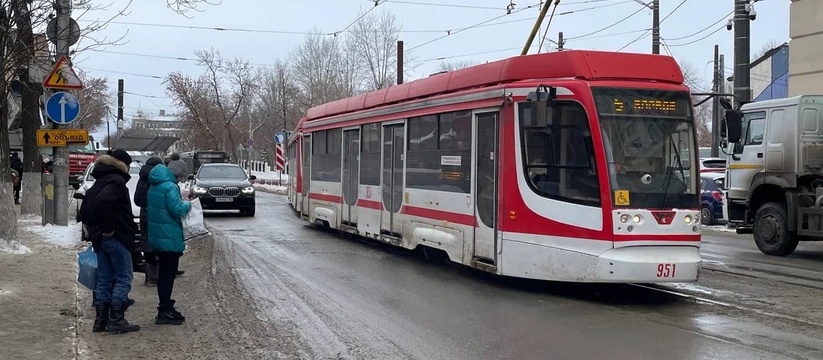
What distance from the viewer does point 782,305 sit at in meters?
9.63

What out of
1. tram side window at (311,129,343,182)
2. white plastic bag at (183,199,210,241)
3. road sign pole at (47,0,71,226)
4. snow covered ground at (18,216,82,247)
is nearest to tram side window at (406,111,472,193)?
tram side window at (311,129,343,182)

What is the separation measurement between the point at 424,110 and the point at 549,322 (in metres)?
5.13

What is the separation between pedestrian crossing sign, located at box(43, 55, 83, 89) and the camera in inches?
551

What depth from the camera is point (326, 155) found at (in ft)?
58.6

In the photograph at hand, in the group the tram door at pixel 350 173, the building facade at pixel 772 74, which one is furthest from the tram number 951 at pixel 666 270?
the building facade at pixel 772 74

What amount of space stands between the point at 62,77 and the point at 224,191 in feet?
28.3

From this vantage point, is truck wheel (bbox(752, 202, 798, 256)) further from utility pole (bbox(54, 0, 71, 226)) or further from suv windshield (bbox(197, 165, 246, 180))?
suv windshield (bbox(197, 165, 246, 180))

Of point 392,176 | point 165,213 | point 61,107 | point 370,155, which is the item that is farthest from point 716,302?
point 61,107

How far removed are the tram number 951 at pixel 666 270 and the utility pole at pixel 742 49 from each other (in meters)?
13.0

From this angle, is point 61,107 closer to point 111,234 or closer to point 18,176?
point 111,234

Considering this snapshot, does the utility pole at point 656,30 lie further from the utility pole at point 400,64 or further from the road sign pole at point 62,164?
the road sign pole at point 62,164

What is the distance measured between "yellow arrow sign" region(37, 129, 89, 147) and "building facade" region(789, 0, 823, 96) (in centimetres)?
1998

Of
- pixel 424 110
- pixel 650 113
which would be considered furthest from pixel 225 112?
pixel 650 113

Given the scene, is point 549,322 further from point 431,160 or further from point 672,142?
point 431,160
